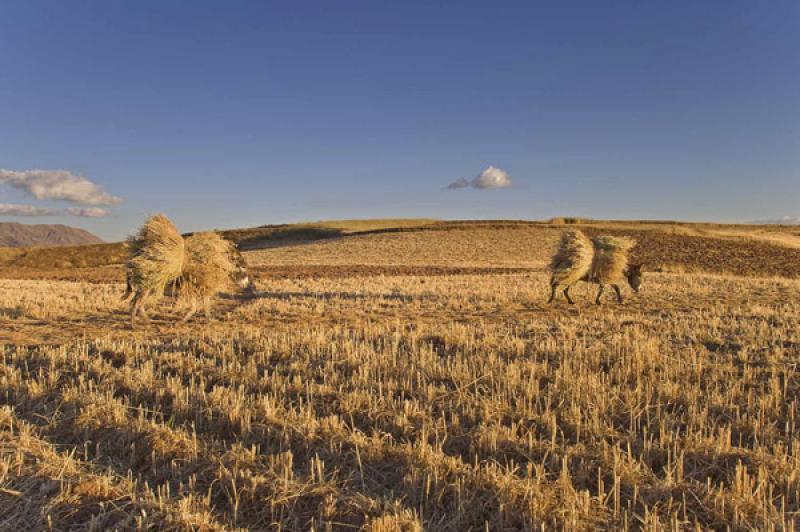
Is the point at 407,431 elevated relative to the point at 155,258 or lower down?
lower down

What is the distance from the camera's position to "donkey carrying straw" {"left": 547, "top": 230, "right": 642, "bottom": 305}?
49.4ft

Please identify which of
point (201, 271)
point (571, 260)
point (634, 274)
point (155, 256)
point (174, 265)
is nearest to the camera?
point (155, 256)

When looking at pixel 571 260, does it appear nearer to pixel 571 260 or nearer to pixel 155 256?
pixel 571 260

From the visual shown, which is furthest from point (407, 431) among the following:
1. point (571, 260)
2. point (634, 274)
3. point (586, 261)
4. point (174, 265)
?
point (634, 274)

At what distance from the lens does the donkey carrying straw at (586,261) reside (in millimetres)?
15055

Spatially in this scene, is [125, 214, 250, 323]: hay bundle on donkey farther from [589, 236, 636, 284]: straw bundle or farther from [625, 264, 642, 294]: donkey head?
[625, 264, 642, 294]: donkey head

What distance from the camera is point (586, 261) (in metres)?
15.2

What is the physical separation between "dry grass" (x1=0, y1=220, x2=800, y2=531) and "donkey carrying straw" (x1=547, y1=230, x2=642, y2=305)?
4.63m

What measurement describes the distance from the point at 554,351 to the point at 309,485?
18.0 ft

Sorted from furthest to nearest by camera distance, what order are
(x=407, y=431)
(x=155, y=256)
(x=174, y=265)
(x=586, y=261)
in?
(x=586, y=261)
(x=174, y=265)
(x=155, y=256)
(x=407, y=431)

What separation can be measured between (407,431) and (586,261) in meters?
11.7

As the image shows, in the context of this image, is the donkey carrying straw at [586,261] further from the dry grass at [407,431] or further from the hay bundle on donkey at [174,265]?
the hay bundle on donkey at [174,265]

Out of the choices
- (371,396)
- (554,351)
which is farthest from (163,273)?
(554,351)

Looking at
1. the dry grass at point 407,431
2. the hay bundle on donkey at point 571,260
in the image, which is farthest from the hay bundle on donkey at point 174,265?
the hay bundle on donkey at point 571,260
